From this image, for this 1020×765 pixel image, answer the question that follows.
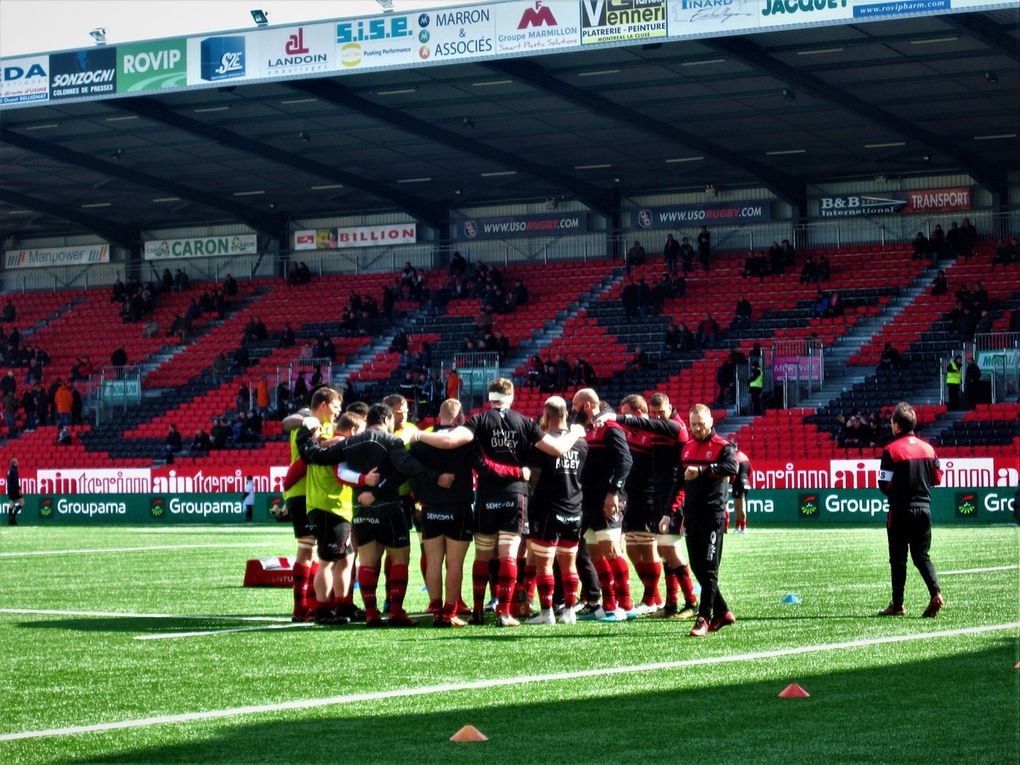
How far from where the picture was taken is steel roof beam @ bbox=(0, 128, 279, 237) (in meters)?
48.1

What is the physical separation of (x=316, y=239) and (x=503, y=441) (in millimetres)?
47278

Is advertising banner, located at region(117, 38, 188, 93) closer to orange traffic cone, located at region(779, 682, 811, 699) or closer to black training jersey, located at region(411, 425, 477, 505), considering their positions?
black training jersey, located at region(411, 425, 477, 505)

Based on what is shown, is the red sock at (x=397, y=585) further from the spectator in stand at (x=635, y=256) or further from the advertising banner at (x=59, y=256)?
the advertising banner at (x=59, y=256)

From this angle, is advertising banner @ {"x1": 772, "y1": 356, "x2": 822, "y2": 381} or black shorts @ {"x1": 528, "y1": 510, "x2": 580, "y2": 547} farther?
advertising banner @ {"x1": 772, "y1": 356, "x2": 822, "y2": 381}

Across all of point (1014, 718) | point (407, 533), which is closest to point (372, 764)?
point (1014, 718)

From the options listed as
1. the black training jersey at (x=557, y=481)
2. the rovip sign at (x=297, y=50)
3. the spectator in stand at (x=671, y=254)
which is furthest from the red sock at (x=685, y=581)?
the spectator in stand at (x=671, y=254)

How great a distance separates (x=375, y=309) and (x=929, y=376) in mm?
20086

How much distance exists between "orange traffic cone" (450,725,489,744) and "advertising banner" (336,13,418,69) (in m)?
32.0

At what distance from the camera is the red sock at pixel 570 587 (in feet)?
49.4

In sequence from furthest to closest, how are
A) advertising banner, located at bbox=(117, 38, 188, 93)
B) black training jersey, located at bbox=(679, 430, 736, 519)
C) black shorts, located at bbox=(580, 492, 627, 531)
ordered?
advertising banner, located at bbox=(117, 38, 188, 93) < black shorts, located at bbox=(580, 492, 627, 531) < black training jersey, located at bbox=(679, 430, 736, 519)

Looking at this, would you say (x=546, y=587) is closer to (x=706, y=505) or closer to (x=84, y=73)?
(x=706, y=505)

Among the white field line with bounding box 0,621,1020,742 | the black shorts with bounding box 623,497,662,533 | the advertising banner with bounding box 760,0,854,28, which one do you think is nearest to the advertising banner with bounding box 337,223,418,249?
the advertising banner with bounding box 760,0,854,28

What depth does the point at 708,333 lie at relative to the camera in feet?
155

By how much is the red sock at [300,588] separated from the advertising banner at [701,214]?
3970cm
